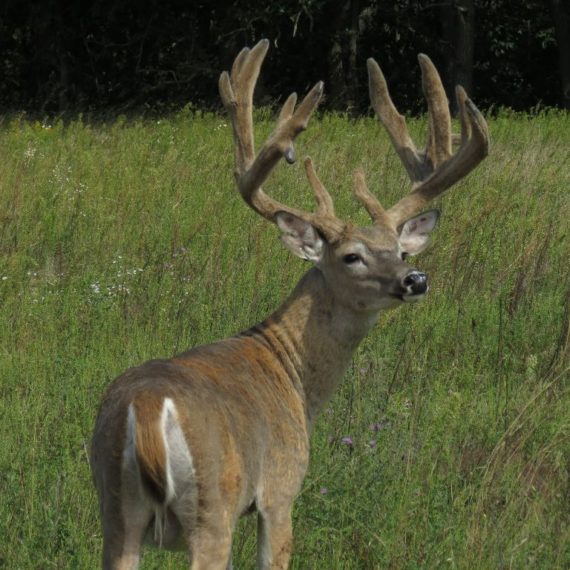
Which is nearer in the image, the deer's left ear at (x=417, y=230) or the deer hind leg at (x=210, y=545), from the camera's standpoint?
the deer hind leg at (x=210, y=545)

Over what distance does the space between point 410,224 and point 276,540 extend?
1.63 m

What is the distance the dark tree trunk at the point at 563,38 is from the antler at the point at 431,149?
1711cm

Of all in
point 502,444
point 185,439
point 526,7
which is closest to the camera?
point 185,439

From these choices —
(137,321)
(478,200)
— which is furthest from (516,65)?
(137,321)

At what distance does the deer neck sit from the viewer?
4.73 meters

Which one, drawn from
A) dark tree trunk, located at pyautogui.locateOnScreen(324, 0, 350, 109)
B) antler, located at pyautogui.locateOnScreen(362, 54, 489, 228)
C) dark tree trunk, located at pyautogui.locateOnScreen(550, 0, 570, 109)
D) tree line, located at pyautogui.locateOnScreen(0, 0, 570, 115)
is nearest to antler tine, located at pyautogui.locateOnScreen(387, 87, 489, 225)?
antler, located at pyautogui.locateOnScreen(362, 54, 489, 228)

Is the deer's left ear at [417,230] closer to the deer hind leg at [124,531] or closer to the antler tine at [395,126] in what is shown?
the antler tine at [395,126]

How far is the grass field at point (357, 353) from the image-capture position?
4.56 m

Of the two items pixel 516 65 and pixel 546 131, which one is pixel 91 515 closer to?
pixel 546 131

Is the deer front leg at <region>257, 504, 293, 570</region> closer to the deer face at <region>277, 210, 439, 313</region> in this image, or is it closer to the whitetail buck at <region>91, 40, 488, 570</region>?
the whitetail buck at <region>91, 40, 488, 570</region>

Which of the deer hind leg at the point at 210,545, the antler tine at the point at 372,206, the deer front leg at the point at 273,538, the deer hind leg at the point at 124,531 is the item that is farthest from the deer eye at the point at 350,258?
the deer hind leg at the point at 124,531

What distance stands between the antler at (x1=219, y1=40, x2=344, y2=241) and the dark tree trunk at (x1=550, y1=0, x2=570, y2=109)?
17637 mm

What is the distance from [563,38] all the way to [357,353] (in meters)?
17.9

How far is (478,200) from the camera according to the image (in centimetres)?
898
